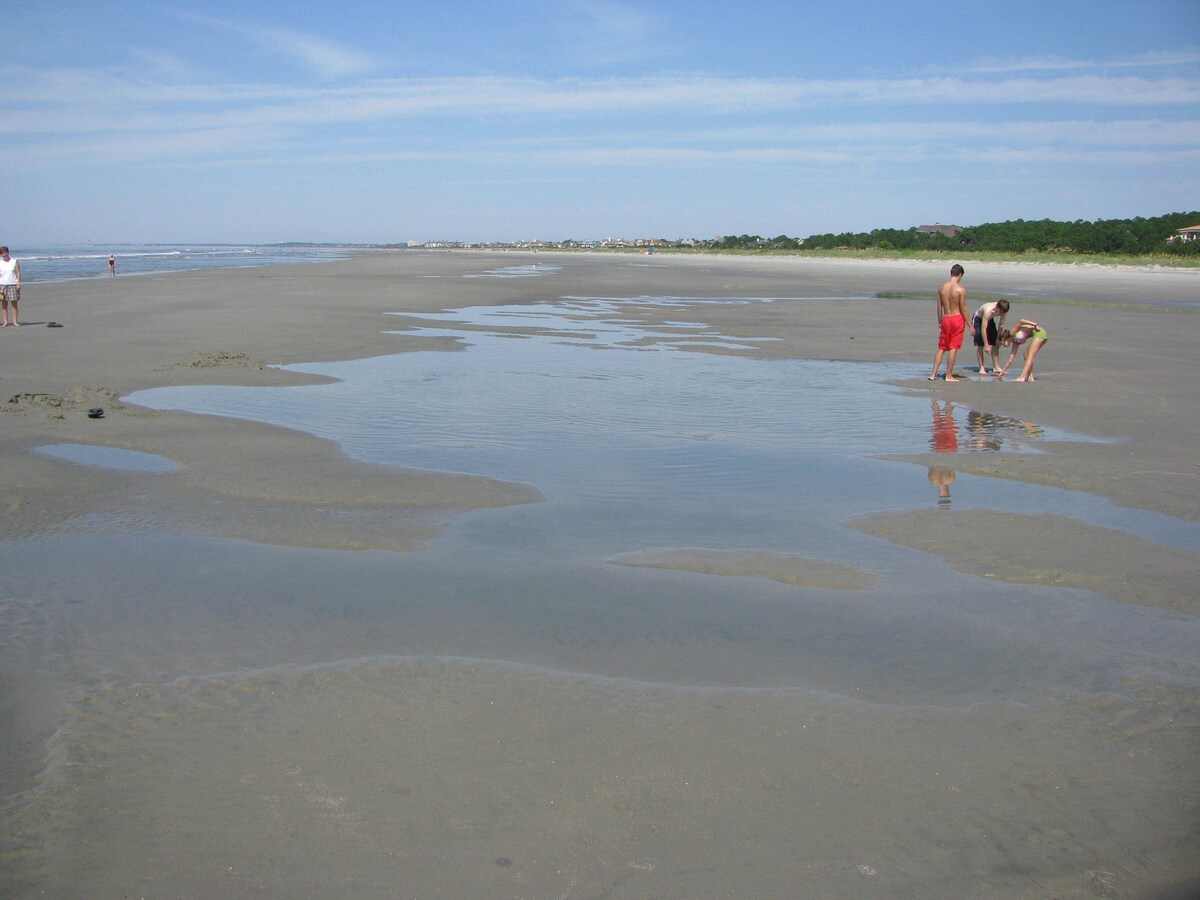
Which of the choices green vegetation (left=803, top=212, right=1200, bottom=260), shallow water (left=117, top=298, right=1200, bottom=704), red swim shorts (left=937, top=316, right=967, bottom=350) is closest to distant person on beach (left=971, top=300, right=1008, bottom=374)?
red swim shorts (left=937, top=316, right=967, bottom=350)

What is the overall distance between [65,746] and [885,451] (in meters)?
6.92

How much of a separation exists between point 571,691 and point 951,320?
34.5ft

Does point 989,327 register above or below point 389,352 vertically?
above

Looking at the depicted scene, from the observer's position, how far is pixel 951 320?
12.9m

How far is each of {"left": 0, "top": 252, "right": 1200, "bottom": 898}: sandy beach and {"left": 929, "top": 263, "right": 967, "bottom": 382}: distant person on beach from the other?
4.77 metres

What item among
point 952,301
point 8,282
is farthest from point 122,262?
point 952,301

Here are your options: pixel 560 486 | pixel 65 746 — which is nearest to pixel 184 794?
pixel 65 746

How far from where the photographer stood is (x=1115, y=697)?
3971mm

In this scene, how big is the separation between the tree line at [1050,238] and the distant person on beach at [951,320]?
4886cm

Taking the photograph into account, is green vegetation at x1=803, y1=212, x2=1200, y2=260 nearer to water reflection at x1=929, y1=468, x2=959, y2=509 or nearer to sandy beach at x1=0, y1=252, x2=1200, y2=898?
water reflection at x1=929, y1=468, x2=959, y2=509

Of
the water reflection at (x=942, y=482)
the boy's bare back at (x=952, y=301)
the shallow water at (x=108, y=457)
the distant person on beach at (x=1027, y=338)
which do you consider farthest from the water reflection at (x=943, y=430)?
the shallow water at (x=108, y=457)

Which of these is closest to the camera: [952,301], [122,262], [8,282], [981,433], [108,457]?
[108,457]

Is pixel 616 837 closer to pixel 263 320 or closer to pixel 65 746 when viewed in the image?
pixel 65 746

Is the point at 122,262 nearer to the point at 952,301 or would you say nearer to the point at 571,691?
the point at 952,301
